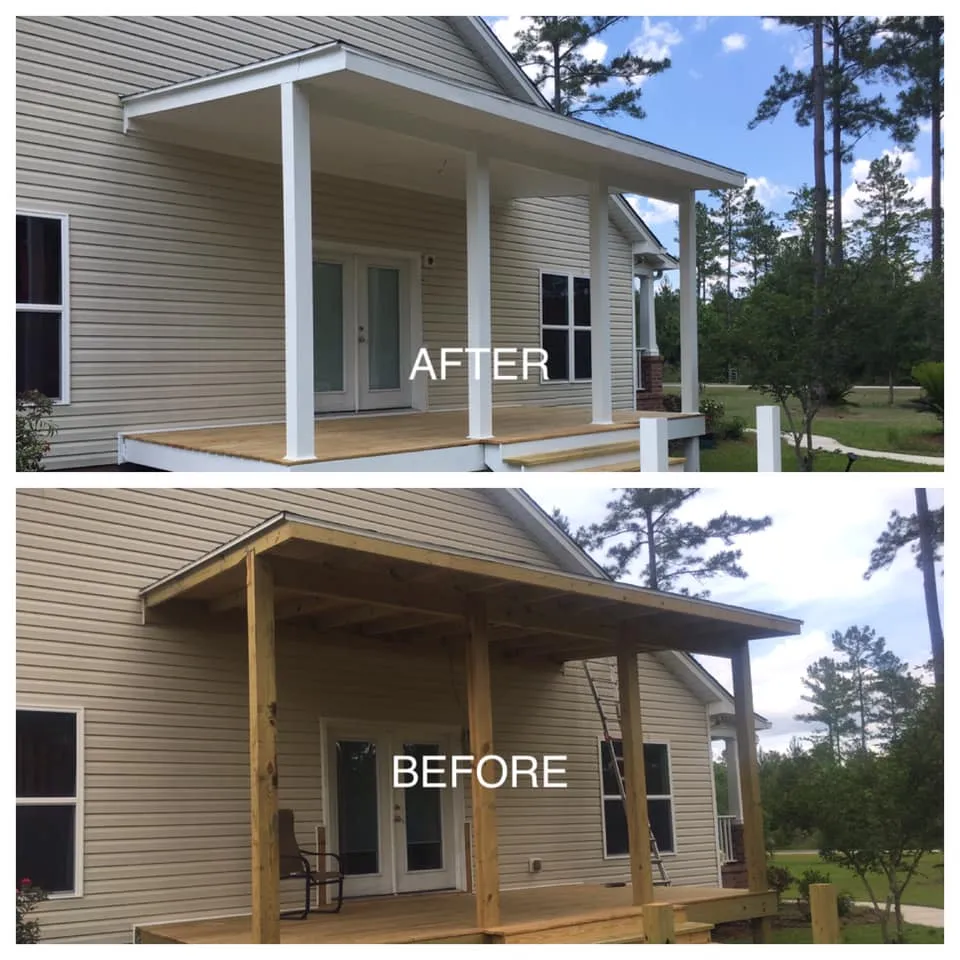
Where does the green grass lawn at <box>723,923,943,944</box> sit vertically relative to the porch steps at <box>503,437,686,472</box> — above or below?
below

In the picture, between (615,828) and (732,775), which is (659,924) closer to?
(615,828)

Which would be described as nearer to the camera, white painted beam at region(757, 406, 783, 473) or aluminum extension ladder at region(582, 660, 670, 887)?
white painted beam at region(757, 406, 783, 473)

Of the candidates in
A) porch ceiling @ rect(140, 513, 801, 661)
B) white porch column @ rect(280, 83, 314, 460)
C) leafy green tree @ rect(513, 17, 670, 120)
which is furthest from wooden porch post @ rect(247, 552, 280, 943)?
leafy green tree @ rect(513, 17, 670, 120)

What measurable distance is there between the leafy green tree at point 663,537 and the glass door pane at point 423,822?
1335cm

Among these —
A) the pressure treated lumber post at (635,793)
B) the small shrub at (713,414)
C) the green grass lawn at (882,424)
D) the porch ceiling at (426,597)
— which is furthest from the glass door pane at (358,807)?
the small shrub at (713,414)

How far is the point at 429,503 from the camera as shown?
10.2 m

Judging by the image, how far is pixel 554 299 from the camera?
1306 centimetres

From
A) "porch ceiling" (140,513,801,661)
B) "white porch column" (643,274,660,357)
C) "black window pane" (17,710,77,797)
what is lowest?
"black window pane" (17,710,77,797)

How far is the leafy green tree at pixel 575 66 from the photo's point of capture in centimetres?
2084

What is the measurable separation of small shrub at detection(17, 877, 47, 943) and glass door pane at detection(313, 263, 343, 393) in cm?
496

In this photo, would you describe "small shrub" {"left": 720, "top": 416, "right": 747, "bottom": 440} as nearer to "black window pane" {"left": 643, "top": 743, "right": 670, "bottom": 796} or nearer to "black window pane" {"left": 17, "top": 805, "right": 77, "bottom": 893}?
"black window pane" {"left": 643, "top": 743, "right": 670, "bottom": 796}

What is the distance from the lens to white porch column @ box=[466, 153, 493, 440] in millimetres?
8242

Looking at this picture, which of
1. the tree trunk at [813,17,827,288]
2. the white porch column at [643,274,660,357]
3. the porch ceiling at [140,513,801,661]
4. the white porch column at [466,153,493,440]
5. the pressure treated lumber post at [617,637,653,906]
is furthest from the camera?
the tree trunk at [813,17,827,288]

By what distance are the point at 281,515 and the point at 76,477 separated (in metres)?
2.49
